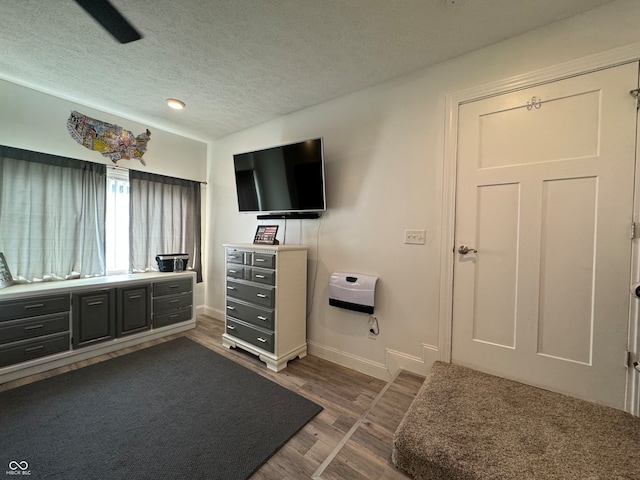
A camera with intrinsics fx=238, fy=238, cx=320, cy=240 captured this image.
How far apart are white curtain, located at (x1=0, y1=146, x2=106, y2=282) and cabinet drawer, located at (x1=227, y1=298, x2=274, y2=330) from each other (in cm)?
164

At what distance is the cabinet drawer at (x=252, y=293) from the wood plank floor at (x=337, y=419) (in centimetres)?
61

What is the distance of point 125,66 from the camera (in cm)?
195

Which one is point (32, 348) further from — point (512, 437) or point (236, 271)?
point (512, 437)

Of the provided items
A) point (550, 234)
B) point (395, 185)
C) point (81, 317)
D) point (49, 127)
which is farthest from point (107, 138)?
point (550, 234)

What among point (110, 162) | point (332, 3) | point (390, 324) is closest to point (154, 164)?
point (110, 162)

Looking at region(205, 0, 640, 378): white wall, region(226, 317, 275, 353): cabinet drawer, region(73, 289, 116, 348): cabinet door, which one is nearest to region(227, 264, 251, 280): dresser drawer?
region(226, 317, 275, 353): cabinet drawer

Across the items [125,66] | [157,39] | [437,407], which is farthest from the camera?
[125,66]

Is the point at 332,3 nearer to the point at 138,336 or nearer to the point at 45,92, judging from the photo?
the point at 45,92

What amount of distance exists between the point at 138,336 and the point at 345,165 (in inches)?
116

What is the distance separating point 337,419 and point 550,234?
1.86 m

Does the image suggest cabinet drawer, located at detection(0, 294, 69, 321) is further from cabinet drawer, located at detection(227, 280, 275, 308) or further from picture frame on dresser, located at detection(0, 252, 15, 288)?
cabinet drawer, located at detection(227, 280, 275, 308)

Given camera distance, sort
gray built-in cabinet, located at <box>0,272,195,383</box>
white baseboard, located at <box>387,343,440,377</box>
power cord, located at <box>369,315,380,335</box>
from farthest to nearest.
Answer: power cord, located at <box>369,315,380,335</box> → gray built-in cabinet, located at <box>0,272,195,383</box> → white baseboard, located at <box>387,343,440,377</box>

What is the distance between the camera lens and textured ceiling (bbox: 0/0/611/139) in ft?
4.61

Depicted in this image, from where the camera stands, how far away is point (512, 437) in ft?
3.60
